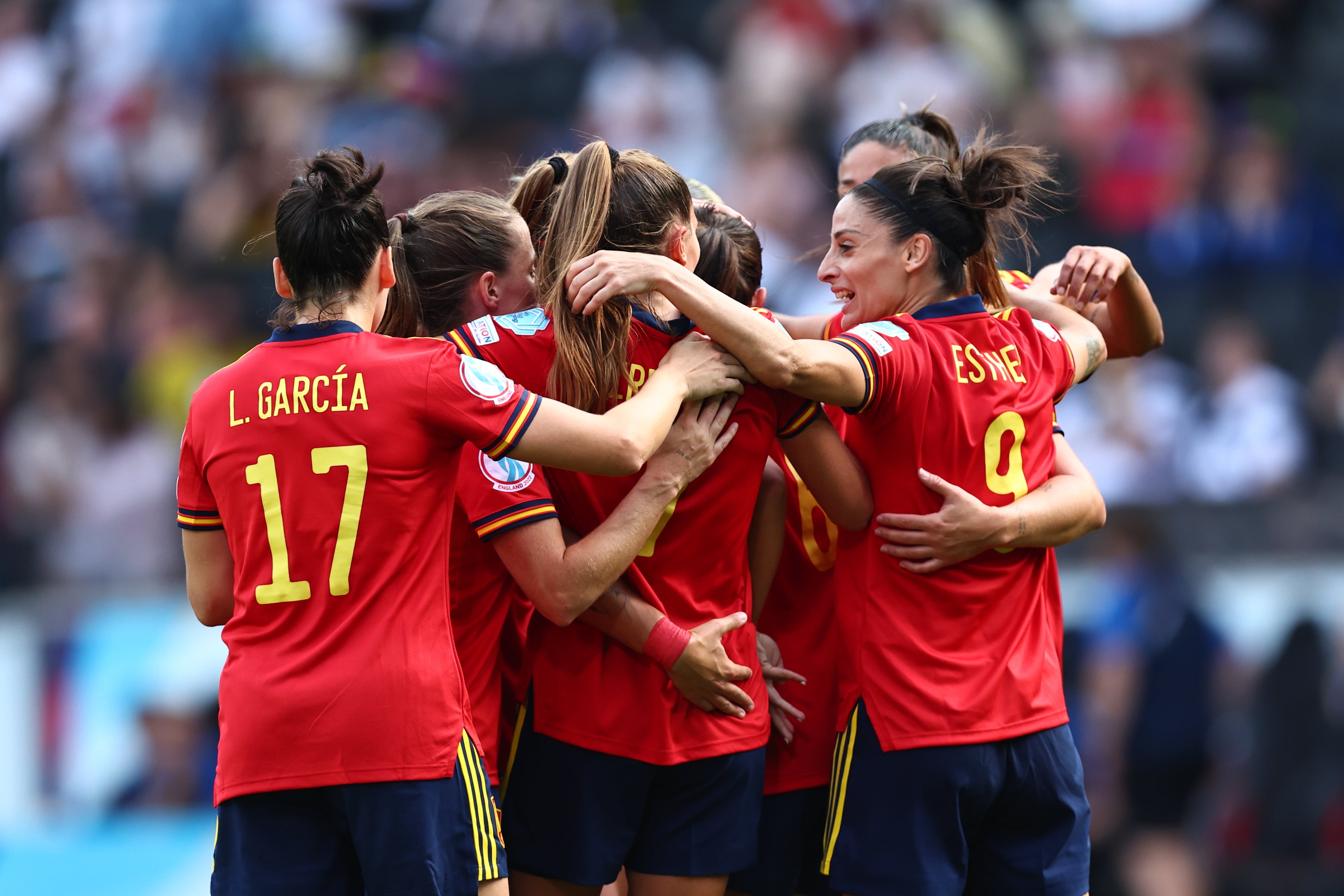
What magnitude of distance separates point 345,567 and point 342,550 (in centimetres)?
3

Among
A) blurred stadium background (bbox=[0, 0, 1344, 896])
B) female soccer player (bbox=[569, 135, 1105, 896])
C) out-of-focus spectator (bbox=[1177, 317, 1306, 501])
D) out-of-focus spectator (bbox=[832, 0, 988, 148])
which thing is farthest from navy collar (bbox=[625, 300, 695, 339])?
out-of-focus spectator (bbox=[832, 0, 988, 148])

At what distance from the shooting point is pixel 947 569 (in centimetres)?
306

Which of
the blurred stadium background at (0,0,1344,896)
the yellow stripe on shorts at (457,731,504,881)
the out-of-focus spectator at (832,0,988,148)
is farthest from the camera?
the out-of-focus spectator at (832,0,988,148)

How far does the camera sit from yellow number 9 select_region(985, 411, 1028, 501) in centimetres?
308

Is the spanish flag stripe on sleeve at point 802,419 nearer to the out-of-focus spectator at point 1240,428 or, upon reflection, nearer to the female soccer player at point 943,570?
the female soccer player at point 943,570

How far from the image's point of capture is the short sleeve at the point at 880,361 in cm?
293

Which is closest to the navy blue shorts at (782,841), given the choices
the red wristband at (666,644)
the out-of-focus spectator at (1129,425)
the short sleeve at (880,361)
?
the red wristband at (666,644)

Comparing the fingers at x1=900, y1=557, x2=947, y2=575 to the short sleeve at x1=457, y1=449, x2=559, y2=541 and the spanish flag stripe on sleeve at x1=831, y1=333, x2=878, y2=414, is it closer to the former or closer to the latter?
the spanish flag stripe on sleeve at x1=831, y1=333, x2=878, y2=414

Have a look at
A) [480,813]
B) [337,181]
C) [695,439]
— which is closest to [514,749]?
[480,813]

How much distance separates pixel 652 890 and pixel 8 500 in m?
7.14

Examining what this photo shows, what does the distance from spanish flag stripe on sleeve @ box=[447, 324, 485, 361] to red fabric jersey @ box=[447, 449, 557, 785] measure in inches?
9.1

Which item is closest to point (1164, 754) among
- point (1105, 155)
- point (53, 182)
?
point (1105, 155)

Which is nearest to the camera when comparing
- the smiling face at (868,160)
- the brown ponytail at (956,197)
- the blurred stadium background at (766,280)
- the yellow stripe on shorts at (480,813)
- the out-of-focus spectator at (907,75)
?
the yellow stripe on shorts at (480,813)

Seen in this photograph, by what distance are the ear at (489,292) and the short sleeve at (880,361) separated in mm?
793
